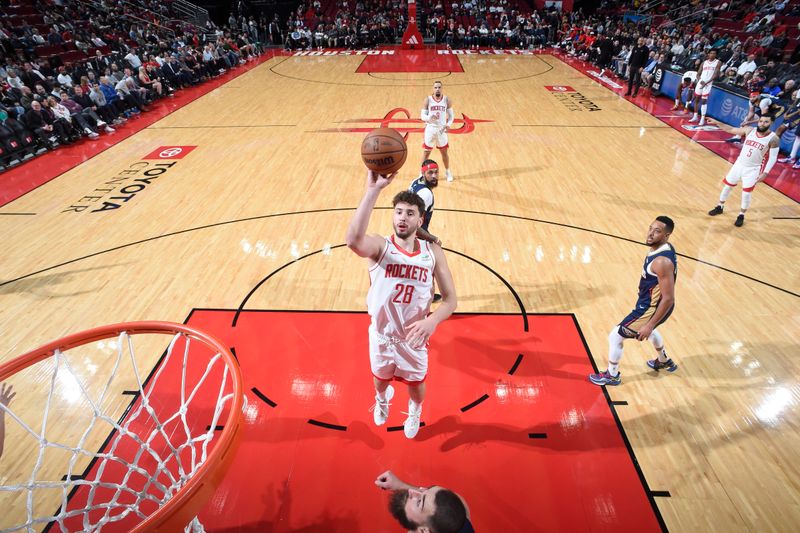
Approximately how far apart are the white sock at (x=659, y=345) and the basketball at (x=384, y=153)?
291 cm

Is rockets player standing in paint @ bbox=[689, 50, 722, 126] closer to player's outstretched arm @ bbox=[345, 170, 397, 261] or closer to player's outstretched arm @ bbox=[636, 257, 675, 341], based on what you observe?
player's outstretched arm @ bbox=[636, 257, 675, 341]

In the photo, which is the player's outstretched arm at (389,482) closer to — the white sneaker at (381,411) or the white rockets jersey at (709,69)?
the white sneaker at (381,411)

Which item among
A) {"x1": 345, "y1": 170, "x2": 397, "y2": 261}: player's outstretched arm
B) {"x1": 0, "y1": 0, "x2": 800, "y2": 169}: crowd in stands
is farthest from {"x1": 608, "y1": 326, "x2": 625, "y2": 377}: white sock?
{"x1": 0, "y1": 0, "x2": 800, "y2": 169}: crowd in stands

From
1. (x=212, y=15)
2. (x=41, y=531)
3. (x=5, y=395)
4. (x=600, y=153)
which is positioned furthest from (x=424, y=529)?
(x=212, y=15)

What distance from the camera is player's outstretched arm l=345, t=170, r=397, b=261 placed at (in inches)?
96.4

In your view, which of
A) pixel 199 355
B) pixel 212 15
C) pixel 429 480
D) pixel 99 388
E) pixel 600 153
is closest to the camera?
pixel 429 480

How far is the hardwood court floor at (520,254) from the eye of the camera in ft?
12.6

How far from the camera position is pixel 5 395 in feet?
9.30

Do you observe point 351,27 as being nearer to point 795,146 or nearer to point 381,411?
point 795,146

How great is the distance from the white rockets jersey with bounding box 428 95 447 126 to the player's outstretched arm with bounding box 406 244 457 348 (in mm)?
5596

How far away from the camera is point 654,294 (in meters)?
3.75

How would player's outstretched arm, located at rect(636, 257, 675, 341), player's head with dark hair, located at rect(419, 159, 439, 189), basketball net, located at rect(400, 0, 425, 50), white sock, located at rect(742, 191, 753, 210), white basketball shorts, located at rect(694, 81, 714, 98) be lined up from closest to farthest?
player's outstretched arm, located at rect(636, 257, 675, 341) → player's head with dark hair, located at rect(419, 159, 439, 189) → white sock, located at rect(742, 191, 753, 210) → white basketball shorts, located at rect(694, 81, 714, 98) → basketball net, located at rect(400, 0, 425, 50)

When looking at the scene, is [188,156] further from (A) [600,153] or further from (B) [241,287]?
(A) [600,153]

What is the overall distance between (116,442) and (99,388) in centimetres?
85
